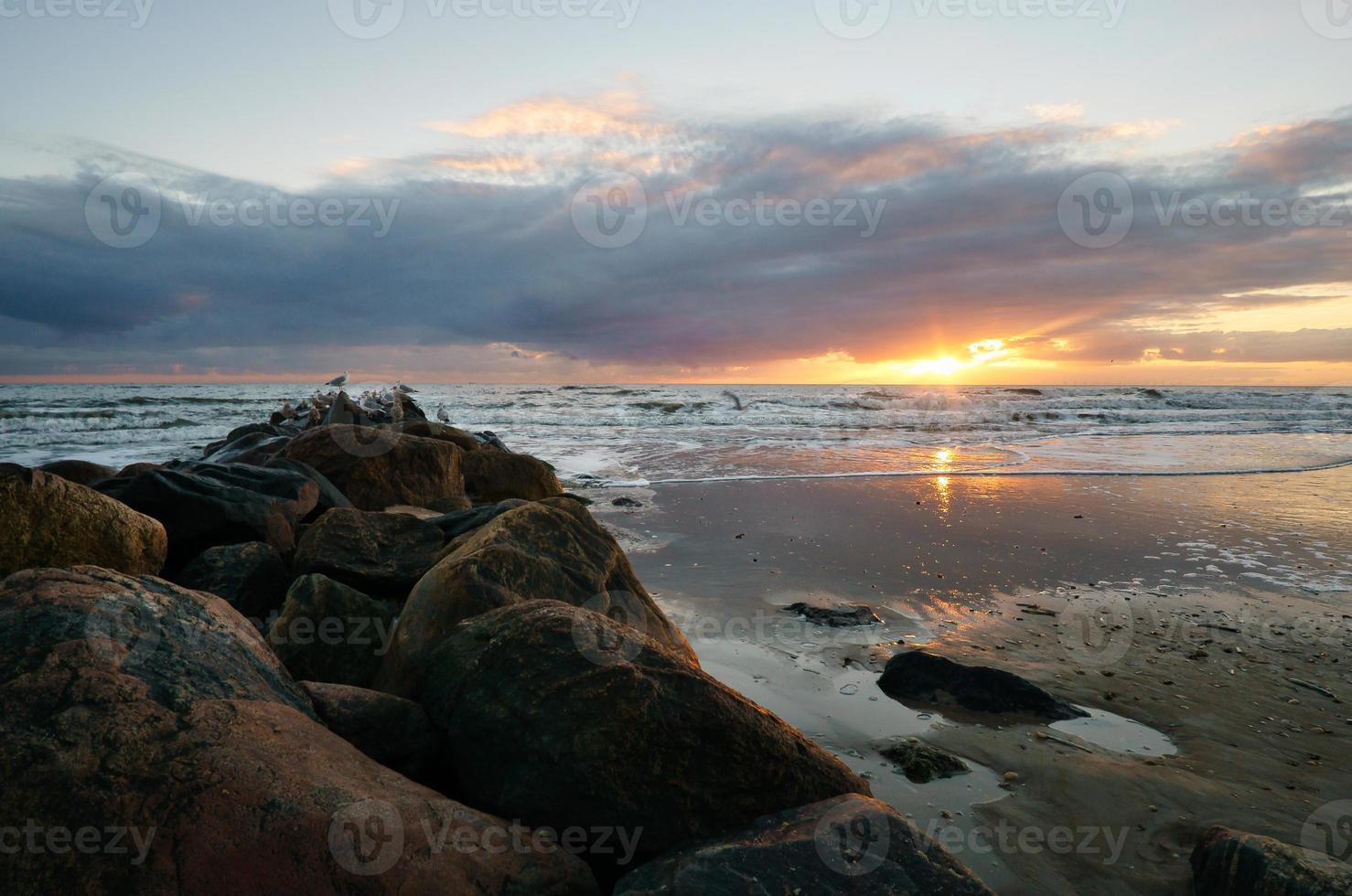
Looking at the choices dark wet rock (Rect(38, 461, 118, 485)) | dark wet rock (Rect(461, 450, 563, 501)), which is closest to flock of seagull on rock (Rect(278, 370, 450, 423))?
dark wet rock (Rect(461, 450, 563, 501))

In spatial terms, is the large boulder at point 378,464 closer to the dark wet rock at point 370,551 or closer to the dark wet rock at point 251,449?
the dark wet rock at point 251,449

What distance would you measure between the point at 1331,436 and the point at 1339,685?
25576mm

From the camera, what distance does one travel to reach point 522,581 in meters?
3.54

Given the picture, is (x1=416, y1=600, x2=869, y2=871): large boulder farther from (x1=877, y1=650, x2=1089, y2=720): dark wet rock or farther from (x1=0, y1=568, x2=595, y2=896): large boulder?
(x1=877, y1=650, x2=1089, y2=720): dark wet rock

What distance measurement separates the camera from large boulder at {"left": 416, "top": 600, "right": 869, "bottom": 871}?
91.5 inches

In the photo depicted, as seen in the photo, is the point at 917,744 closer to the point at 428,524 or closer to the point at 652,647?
the point at 652,647

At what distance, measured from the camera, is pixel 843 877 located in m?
2.01

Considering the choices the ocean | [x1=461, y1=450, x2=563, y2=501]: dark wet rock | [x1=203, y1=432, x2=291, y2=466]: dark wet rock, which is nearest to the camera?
[x1=203, y1=432, x2=291, y2=466]: dark wet rock
